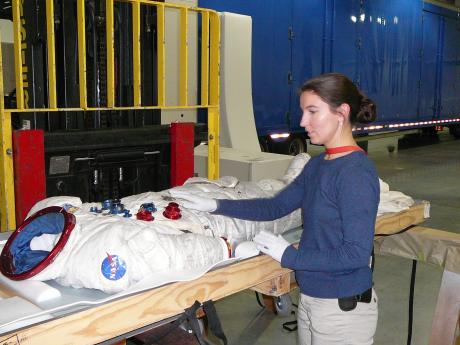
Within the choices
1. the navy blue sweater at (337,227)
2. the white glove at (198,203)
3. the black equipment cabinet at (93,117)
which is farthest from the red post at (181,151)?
the navy blue sweater at (337,227)

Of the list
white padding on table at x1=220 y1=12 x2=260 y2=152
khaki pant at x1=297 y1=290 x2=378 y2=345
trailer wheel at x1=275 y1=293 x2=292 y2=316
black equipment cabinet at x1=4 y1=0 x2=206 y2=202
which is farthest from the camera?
white padding on table at x1=220 y1=12 x2=260 y2=152

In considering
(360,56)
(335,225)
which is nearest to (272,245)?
(335,225)

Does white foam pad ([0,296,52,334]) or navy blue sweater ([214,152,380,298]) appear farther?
navy blue sweater ([214,152,380,298])

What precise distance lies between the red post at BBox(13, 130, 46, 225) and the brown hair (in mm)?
1828

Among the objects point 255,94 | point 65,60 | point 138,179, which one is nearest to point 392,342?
point 138,179

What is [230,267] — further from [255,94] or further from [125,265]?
[255,94]

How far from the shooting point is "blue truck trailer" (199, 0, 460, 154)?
26.5 ft

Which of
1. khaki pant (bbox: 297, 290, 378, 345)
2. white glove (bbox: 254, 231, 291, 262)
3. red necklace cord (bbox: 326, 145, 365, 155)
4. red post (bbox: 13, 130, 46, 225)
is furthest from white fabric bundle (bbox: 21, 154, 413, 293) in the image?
red post (bbox: 13, 130, 46, 225)

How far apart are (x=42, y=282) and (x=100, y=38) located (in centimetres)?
263

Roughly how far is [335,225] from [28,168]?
1.99 m

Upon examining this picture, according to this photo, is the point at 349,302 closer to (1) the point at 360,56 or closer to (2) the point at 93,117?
(2) the point at 93,117

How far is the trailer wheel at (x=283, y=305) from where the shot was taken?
3.83 metres

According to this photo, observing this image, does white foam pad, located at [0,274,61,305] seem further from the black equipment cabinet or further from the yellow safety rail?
the black equipment cabinet

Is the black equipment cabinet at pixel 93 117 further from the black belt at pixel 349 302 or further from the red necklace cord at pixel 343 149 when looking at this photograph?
the black belt at pixel 349 302
